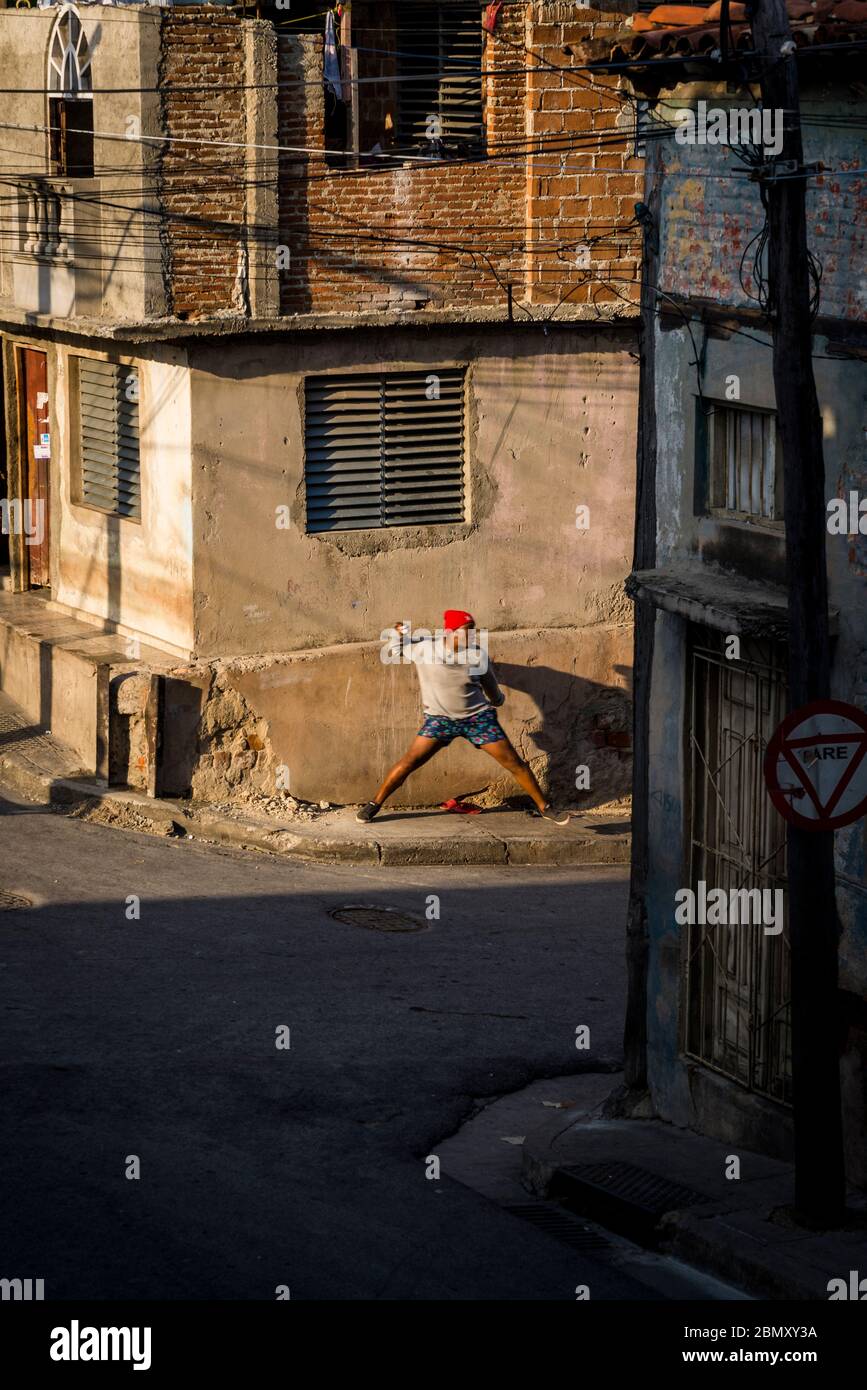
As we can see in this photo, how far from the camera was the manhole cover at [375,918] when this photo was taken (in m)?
13.3

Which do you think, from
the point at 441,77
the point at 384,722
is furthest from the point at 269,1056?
the point at 441,77

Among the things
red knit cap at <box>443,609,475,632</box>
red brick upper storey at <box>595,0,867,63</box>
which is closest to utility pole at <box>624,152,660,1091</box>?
red brick upper storey at <box>595,0,867,63</box>

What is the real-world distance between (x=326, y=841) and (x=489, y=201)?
5364mm

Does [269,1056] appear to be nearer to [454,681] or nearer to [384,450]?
[454,681]

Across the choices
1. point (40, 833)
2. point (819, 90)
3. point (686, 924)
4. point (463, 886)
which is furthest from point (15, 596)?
point (819, 90)

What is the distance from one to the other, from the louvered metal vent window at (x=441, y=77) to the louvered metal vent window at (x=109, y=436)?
310 centimetres

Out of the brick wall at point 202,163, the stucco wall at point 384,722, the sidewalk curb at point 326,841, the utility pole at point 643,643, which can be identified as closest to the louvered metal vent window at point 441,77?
the brick wall at point 202,163

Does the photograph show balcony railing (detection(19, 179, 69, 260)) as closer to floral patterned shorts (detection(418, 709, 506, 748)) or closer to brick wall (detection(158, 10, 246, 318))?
brick wall (detection(158, 10, 246, 318))

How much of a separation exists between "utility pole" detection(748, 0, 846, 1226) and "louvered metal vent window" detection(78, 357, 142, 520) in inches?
362

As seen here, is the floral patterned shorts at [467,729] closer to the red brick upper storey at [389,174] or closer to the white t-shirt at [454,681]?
the white t-shirt at [454,681]

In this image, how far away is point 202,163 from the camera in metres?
15.0

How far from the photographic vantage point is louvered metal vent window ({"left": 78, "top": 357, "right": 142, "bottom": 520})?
1648cm

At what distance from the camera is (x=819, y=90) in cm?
845
